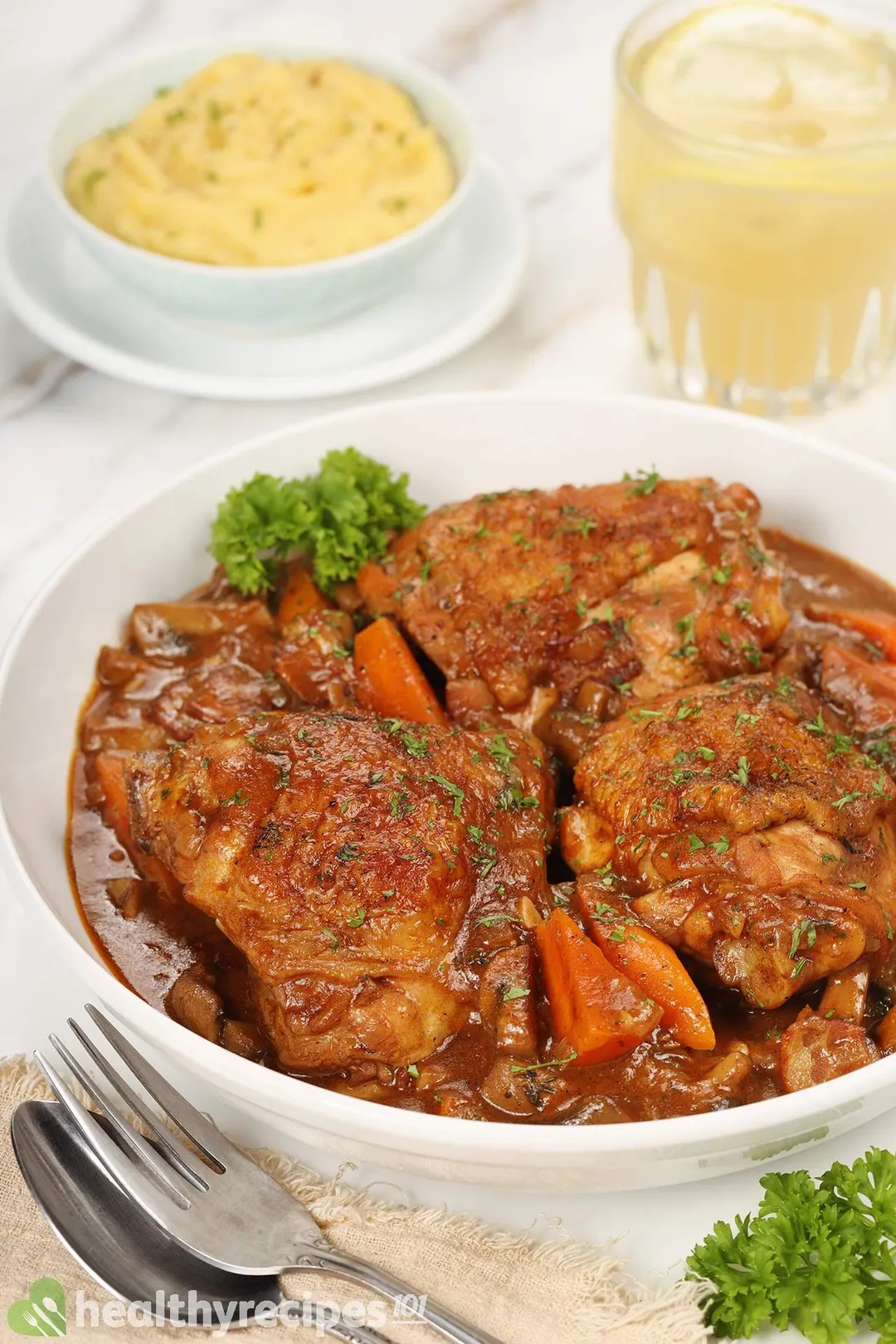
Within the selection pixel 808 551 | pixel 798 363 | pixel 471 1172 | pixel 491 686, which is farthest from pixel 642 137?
pixel 471 1172

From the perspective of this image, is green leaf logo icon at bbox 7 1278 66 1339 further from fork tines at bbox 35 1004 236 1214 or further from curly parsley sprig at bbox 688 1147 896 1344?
curly parsley sprig at bbox 688 1147 896 1344

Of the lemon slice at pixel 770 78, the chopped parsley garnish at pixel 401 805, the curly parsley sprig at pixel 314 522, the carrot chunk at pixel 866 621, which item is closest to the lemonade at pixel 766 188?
the lemon slice at pixel 770 78

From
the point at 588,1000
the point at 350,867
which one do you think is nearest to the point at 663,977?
the point at 588,1000

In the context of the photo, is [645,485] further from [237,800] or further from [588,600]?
[237,800]

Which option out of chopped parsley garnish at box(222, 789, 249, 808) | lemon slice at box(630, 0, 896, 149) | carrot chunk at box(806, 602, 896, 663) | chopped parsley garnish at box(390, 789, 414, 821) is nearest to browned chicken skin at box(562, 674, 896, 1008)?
chopped parsley garnish at box(390, 789, 414, 821)

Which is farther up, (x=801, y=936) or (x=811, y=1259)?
(x=801, y=936)

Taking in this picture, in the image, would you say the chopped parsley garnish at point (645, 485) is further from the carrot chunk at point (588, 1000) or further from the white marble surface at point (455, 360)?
the white marble surface at point (455, 360)
